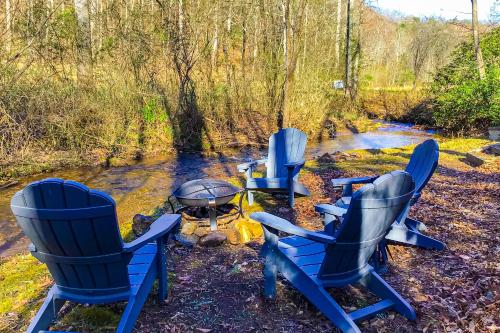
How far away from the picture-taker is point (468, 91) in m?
10.9

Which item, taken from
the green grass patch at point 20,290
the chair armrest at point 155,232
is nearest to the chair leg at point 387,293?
the chair armrest at point 155,232

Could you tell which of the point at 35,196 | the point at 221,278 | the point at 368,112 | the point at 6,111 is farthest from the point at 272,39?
the point at 35,196

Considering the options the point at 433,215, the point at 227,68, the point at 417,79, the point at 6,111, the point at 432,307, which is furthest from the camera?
the point at 417,79

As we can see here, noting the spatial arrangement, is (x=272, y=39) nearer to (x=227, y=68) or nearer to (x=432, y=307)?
(x=227, y=68)

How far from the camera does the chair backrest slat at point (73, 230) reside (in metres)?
1.96

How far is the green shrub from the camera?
10477 millimetres

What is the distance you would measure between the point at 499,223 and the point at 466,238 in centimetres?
54

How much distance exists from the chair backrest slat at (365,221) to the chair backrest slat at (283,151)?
272 cm

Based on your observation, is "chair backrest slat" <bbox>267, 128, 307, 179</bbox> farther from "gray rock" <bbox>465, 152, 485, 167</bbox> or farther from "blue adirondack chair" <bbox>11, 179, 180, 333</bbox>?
"gray rock" <bbox>465, 152, 485, 167</bbox>

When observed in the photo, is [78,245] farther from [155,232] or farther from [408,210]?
[408,210]

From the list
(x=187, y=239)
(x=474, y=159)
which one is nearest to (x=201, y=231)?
(x=187, y=239)

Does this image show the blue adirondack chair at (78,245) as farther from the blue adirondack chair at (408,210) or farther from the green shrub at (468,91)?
the green shrub at (468,91)

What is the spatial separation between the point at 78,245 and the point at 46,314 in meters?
0.52

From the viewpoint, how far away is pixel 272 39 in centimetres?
1165
